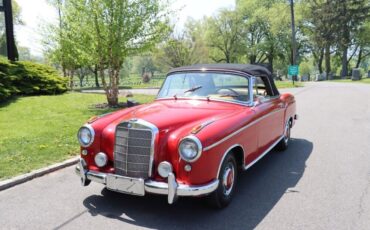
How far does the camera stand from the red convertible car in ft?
12.4

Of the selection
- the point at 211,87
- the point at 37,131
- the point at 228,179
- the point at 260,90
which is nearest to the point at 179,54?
the point at 37,131

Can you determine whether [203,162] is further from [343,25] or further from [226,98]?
[343,25]

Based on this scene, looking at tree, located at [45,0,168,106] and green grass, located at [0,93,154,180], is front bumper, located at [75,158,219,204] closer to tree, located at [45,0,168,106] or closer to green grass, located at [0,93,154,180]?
green grass, located at [0,93,154,180]

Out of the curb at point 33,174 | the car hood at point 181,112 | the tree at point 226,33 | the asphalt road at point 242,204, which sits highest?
the tree at point 226,33

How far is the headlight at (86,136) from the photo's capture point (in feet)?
14.6

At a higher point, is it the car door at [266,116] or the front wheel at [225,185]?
the car door at [266,116]

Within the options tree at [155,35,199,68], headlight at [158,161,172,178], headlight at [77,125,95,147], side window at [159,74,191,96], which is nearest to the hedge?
side window at [159,74,191,96]

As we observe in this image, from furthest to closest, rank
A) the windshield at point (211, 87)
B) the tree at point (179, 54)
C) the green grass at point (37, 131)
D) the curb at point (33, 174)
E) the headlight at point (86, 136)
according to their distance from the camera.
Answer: the tree at point (179, 54), the green grass at point (37, 131), the windshield at point (211, 87), the curb at point (33, 174), the headlight at point (86, 136)

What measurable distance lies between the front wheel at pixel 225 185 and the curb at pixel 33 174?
2.89 meters

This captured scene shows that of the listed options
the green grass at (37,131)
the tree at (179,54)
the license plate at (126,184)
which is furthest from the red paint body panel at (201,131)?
the tree at (179,54)

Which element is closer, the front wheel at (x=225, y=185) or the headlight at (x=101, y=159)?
the front wheel at (x=225, y=185)

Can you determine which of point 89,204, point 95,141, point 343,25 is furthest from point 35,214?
point 343,25

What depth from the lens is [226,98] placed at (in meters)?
5.18

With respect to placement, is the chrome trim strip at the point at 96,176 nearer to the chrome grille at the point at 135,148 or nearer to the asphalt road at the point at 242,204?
the chrome grille at the point at 135,148
